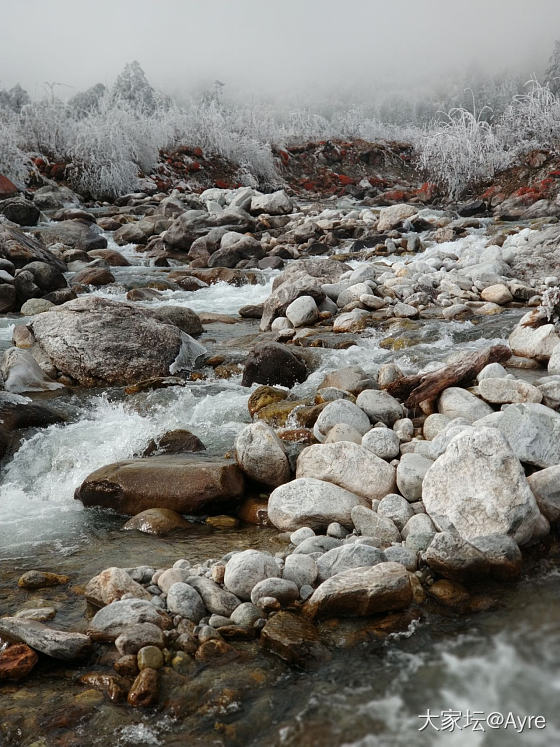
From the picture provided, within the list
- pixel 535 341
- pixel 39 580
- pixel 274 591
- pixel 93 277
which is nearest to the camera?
pixel 274 591

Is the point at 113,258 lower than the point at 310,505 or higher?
higher

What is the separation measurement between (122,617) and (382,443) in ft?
7.32

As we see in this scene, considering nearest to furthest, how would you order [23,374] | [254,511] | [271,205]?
1. [254,511]
2. [23,374]
3. [271,205]

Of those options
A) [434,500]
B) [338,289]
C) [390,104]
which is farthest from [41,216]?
[390,104]

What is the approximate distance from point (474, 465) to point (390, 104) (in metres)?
58.8

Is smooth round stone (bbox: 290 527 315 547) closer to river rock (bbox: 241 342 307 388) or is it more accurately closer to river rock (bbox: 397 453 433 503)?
river rock (bbox: 397 453 433 503)

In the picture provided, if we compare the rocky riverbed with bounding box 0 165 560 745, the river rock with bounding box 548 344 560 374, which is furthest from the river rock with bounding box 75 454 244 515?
the river rock with bounding box 548 344 560 374

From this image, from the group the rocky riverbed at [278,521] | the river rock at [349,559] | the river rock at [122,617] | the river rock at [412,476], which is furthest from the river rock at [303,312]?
the river rock at [122,617]

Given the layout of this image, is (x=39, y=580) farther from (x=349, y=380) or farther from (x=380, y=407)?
(x=349, y=380)

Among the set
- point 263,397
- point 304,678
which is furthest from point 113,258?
point 304,678

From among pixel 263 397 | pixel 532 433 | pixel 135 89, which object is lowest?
pixel 263 397

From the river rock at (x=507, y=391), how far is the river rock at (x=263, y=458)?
1765 millimetres

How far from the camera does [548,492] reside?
3469 mm

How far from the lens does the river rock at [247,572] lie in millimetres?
3053
